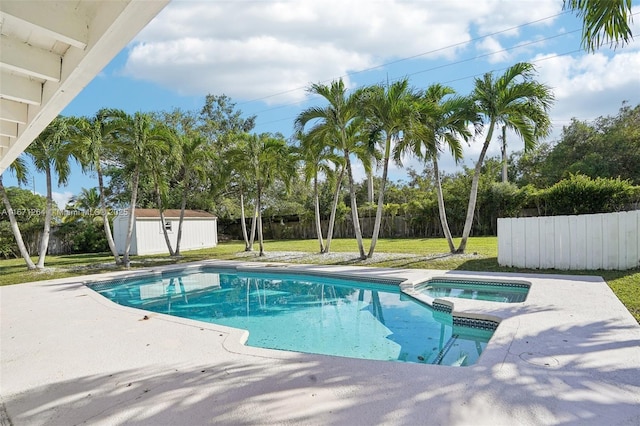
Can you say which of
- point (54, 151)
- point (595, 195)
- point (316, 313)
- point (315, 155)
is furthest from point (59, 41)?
point (595, 195)

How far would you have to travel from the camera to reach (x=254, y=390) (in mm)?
3277

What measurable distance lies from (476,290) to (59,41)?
8.52 metres

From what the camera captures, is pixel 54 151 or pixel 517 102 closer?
pixel 517 102

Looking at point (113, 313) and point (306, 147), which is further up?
point (306, 147)

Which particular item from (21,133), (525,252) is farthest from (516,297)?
(21,133)

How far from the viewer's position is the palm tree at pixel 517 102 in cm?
1063

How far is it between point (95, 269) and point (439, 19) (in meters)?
13.9

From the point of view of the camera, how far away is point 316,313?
7.45 meters

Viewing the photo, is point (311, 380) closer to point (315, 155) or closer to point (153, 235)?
point (315, 155)

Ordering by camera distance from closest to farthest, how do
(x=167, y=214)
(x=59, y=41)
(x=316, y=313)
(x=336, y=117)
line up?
(x=59, y=41) < (x=316, y=313) < (x=336, y=117) < (x=167, y=214)

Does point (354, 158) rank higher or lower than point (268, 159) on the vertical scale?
lower

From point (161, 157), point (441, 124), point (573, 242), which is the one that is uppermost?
point (441, 124)

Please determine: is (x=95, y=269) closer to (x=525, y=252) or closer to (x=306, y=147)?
(x=306, y=147)

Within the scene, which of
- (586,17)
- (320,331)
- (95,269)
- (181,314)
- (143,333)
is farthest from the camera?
(95,269)
